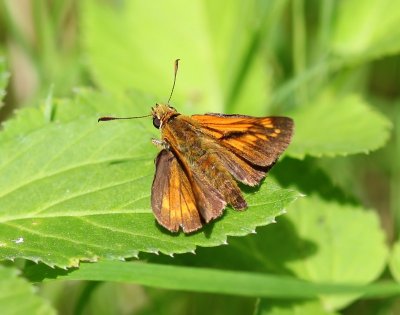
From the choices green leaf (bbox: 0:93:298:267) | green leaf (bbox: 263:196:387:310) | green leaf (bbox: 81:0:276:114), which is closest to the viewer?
green leaf (bbox: 0:93:298:267)

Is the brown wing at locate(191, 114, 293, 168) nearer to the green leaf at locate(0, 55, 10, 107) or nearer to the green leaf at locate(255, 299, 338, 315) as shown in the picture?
the green leaf at locate(255, 299, 338, 315)

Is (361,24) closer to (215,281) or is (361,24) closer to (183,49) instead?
(183,49)

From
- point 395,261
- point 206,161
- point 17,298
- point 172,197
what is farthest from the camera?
point 395,261

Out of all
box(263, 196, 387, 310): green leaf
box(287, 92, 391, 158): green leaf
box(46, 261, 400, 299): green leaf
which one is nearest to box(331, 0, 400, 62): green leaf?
box(287, 92, 391, 158): green leaf

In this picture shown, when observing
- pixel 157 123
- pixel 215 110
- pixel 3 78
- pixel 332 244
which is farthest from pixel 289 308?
pixel 215 110

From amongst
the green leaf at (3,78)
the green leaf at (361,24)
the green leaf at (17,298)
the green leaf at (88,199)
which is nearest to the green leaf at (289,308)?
the green leaf at (88,199)

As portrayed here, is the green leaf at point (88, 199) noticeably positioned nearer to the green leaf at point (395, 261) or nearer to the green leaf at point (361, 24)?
the green leaf at point (395, 261)
